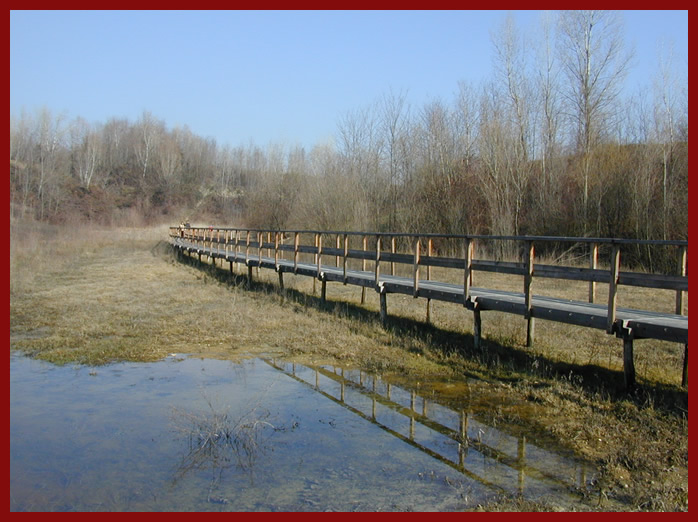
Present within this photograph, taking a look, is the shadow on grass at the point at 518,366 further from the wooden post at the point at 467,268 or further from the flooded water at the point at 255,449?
the flooded water at the point at 255,449

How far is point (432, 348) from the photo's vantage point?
10000 mm

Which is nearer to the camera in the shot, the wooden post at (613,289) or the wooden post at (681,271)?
the wooden post at (613,289)

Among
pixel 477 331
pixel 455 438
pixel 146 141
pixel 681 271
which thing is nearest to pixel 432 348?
pixel 477 331

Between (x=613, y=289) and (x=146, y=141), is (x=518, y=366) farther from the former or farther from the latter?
(x=146, y=141)

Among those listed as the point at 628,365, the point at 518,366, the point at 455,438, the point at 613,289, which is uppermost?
the point at 613,289

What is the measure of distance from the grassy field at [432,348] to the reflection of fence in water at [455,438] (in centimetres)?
31

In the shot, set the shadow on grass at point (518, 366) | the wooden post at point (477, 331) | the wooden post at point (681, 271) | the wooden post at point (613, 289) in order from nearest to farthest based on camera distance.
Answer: the shadow on grass at point (518, 366)
the wooden post at point (613, 289)
the wooden post at point (681, 271)
the wooden post at point (477, 331)

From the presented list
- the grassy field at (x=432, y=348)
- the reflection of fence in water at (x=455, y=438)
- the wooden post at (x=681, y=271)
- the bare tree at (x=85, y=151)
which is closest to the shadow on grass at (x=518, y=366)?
the grassy field at (x=432, y=348)

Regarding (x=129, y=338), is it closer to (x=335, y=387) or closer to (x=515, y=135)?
(x=335, y=387)

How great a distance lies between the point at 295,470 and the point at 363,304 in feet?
31.5

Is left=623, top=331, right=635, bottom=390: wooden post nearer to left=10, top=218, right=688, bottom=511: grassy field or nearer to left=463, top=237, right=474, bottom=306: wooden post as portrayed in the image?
left=10, top=218, right=688, bottom=511: grassy field

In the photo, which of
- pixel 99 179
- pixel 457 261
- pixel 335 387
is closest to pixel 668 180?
pixel 457 261

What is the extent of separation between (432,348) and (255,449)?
187 inches

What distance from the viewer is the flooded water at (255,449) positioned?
15.7 ft
